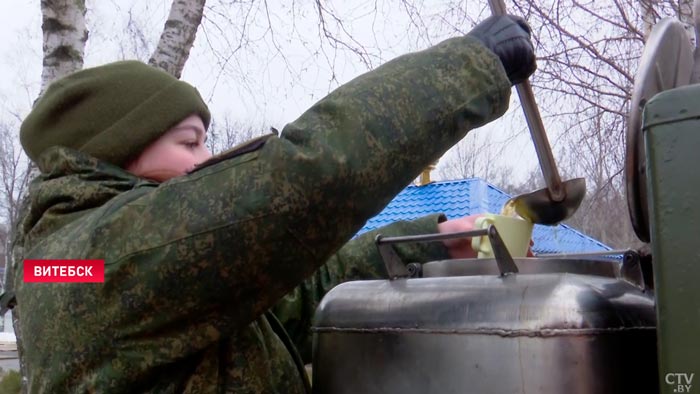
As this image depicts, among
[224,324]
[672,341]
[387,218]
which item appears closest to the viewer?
[672,341]

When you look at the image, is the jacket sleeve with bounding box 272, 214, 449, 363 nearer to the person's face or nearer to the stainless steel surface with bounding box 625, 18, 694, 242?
the person's face

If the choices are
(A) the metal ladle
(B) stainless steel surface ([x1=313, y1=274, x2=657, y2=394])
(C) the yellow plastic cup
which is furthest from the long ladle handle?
(B) stainless steel surface ([x1=313, y1=274, x2=657, y2=394])

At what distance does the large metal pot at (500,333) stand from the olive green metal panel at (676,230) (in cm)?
15

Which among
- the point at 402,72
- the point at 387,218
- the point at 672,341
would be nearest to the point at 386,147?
Answer: the point at 402,72

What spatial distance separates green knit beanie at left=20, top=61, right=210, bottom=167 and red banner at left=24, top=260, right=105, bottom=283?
28 centimetres

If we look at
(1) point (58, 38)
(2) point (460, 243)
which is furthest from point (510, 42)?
(1) point (58, 38)

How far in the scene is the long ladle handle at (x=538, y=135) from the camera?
1541 mm

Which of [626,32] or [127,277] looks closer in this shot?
[127,277]

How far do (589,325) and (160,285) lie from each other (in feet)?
2.20

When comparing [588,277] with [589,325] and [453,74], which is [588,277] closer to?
[589,325]

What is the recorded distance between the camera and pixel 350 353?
1.46 meters

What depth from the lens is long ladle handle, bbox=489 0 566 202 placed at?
1541 millimetres

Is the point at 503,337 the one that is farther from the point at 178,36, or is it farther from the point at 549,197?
the point at 178,36

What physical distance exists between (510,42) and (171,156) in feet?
2.39
